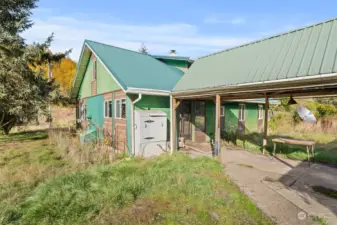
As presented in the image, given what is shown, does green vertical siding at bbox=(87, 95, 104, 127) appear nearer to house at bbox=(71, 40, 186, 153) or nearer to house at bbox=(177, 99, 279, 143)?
house at bbox=(71, 40, 186, 153)

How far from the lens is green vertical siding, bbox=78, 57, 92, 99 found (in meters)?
12.2

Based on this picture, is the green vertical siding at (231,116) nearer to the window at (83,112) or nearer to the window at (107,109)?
the window at (107,109)

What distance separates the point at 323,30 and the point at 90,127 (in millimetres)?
11334

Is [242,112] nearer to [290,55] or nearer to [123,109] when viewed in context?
[123,109]

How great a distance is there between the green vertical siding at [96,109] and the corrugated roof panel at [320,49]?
9.14m

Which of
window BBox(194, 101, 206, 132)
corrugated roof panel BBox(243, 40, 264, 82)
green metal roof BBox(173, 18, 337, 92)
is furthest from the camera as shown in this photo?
window BBox(194, 101, 206, 132)

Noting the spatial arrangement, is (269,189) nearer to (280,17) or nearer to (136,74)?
(136,74)

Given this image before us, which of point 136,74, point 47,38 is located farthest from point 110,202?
point 47,38

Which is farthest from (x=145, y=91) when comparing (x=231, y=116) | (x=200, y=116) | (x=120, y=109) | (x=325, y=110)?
(x=325, y=110)

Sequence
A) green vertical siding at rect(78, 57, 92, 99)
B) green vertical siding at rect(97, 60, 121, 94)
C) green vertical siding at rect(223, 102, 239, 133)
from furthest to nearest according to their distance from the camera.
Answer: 1. green vertical siding at rect(223, 102, 239, 133)
2. green vertical siding at rect(78, 57, 92, 99)
3. green vertical siding at rect(97, 60, 121, 94)

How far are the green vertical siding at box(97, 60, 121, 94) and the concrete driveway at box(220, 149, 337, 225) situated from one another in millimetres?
5948

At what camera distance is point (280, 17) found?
1008cm

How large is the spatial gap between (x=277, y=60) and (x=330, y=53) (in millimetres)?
1233

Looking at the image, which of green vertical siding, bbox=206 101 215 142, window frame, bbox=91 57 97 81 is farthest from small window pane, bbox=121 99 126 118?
green vertical siding, bbox=206 101 215 142
